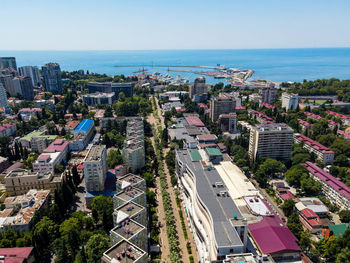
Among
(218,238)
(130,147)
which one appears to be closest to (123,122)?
(130,147)

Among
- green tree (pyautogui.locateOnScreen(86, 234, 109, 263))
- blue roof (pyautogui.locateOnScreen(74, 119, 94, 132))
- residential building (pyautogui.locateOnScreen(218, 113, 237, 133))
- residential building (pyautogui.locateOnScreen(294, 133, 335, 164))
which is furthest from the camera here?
residential building (pyautogui.locateOnScreen(218, 113, 237, 133))

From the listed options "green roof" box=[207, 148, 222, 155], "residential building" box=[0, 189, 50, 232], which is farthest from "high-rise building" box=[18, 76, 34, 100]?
"green roof" box=[207, 148, 222, 155]

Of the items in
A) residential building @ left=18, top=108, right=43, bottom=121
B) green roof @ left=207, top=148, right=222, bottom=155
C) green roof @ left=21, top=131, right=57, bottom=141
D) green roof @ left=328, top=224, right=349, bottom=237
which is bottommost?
green roof @ left=328, top=224, right=349, bottom=237

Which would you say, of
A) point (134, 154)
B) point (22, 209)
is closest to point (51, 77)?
point (134, 154)

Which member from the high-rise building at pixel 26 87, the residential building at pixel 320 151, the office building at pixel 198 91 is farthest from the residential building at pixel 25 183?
the high-rise building at pixel 26 87

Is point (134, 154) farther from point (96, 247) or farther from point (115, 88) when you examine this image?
point (115, 88)

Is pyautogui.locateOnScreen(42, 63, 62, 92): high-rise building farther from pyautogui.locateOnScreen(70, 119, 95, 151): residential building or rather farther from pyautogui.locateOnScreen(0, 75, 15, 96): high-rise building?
pyautogui.locateOnScreen(70, 119, 95, 151): residential building
